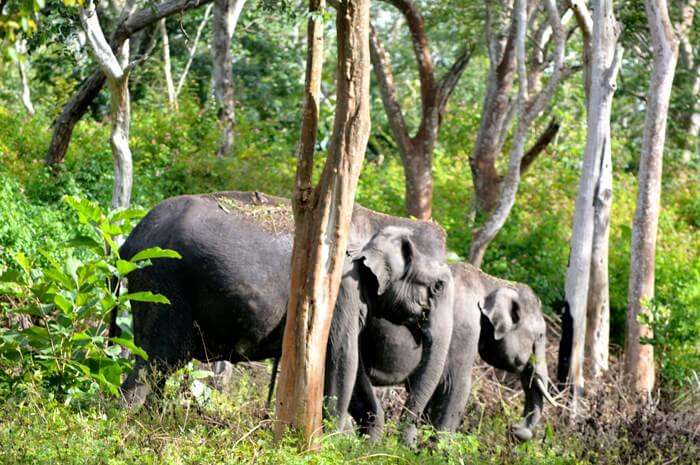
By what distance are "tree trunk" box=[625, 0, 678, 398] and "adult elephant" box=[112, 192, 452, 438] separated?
17.5 feet

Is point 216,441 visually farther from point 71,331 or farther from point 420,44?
point 420,44

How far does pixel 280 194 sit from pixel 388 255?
8.17 metres

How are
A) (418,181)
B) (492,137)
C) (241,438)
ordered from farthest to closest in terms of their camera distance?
(492,137)
(418,181)
(241,438)

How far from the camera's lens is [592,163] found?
49.5 ft

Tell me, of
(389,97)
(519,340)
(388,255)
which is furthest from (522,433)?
(389,97)

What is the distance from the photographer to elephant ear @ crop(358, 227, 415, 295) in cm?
1021

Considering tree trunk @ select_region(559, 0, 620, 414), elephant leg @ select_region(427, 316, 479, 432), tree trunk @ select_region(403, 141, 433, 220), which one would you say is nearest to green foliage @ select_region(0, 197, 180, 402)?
elephant leg @ select_region(427, 316, 479, 432)

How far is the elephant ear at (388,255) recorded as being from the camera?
33.5 ft

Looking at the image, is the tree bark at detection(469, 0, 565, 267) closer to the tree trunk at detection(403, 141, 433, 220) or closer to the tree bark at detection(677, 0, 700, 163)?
the tree trunk at detection(403, 141, 433, 220)

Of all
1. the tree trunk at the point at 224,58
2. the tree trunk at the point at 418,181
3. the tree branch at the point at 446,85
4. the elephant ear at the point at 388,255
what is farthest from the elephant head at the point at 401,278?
the tree trunk at the point at 224,58

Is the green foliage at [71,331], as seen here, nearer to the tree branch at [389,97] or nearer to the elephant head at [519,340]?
the elephant head at [519,340]

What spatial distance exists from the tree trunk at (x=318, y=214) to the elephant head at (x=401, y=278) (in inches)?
79.3

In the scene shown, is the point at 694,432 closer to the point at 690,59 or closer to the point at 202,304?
the point at 202,304

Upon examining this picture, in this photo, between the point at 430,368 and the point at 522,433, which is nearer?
the point at 430,368
